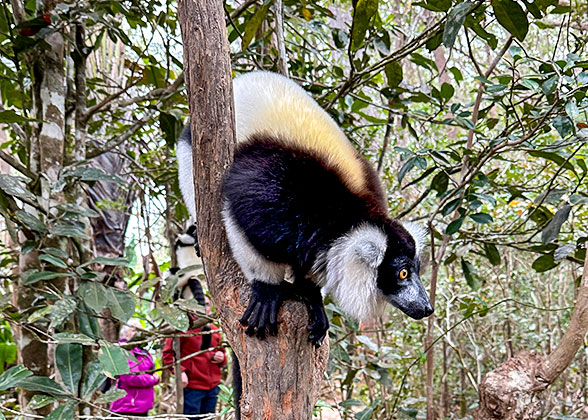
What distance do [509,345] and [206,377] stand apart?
2.91m

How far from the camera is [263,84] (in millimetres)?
2119

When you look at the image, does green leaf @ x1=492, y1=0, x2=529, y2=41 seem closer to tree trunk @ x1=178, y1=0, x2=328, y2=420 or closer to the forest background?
the forest background

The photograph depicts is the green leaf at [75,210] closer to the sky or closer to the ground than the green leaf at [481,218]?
closer to the sky

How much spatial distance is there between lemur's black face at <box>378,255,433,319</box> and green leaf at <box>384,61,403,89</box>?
1.18 meters

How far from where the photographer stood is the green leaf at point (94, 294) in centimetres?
196

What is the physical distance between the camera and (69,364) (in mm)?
1885

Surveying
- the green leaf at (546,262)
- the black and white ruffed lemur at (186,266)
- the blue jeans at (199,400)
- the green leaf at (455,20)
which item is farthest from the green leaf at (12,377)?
the blue jeans at (199,400)

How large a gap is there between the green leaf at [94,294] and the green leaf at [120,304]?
0.03 m

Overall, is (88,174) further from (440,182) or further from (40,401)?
(440,182)

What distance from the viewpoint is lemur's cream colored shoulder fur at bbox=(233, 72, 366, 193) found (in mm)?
1815

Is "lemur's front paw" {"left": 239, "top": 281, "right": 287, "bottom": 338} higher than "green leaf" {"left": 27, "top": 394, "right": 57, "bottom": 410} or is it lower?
higher

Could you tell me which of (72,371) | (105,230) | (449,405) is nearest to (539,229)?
(72,371)

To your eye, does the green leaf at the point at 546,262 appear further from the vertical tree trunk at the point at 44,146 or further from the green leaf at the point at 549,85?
the vertical tree trunk at the point at 44,146

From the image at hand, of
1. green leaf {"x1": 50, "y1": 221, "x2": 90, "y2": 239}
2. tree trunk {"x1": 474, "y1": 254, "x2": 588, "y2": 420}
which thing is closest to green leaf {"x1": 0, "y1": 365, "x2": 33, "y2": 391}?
green leaf {"x1": 50, "y1": 221, "x2": 90, "y2": 239}
